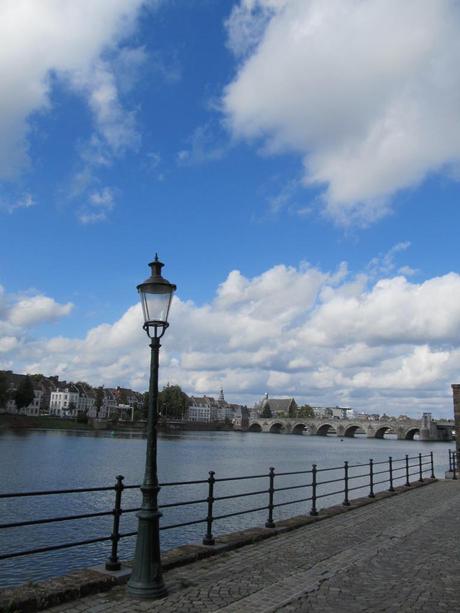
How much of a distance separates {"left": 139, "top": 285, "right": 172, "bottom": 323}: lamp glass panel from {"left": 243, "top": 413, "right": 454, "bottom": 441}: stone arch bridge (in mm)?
140846

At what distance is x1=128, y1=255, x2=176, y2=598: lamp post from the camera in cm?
661

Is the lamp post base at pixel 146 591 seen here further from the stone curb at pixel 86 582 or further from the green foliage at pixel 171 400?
the green foliage at pixel 171 400

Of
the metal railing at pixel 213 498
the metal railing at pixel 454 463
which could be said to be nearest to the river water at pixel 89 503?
the metal railing at pixel 213 498

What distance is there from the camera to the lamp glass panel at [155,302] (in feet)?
24.2

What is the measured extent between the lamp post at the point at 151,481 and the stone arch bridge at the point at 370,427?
462ft

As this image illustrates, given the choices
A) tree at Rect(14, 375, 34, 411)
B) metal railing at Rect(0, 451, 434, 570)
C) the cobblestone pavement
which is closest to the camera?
the cobblestone pavement

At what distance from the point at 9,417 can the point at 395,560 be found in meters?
97.9

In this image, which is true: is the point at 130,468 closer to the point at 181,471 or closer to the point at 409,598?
the point at 181,471

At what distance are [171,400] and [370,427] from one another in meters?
54.7

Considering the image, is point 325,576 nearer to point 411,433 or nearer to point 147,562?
point 147,562

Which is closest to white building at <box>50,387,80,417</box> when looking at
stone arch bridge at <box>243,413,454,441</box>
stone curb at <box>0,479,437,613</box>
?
stone arch bridge at <box>243,413,454,441</box>

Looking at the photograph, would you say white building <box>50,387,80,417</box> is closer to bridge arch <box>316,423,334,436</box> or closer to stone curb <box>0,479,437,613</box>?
bridge arch <box>316,423,334,436</box>

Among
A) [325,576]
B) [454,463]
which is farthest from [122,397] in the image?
[325,576]

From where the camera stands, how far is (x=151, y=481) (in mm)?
7039
